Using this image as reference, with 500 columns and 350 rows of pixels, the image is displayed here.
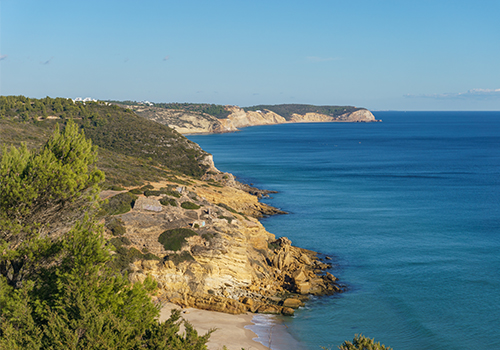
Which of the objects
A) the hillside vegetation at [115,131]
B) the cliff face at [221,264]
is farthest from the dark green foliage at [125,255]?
the hillside vegetation at [115,131]

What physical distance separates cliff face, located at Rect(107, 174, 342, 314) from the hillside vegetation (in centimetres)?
2343

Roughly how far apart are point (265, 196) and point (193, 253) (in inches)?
1487

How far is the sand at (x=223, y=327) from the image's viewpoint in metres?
24.8

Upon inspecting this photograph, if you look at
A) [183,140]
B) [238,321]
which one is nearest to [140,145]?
[183,140]

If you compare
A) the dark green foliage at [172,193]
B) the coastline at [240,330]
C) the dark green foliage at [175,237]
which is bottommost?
the coastline at [240,330]

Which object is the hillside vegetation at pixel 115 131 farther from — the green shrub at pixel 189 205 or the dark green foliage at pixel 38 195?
the dark green foliage at pixel 38 195

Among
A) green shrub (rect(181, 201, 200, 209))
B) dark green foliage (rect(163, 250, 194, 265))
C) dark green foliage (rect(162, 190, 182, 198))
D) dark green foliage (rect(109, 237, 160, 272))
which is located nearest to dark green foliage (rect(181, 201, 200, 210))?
green shrub (rect(181, 201, 200, 209))

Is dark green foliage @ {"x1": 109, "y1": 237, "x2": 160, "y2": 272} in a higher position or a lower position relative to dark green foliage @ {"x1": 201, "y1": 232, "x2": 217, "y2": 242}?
lower

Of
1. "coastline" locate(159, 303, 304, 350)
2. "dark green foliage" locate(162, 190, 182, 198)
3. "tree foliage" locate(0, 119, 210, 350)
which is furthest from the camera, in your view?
"dark green foliage" locate(162, 190, 182, 198)

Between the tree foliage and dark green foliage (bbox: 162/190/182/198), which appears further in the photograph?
dark green foliage (bbox: 162/190/182/198)

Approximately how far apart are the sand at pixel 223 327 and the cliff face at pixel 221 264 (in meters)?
0.91

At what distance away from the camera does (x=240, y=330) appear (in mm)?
26656

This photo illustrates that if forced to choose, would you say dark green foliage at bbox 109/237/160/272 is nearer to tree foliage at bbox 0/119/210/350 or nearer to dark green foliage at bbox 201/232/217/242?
dark green foliage at bbox 201/232/217/242

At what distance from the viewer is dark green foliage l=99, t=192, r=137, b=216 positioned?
35.7m
